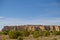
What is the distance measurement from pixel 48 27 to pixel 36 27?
1294 centimetres

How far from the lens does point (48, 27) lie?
161 m

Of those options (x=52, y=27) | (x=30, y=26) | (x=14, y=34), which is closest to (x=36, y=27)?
(x=30, y=26)

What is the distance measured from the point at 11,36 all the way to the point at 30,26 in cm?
11228

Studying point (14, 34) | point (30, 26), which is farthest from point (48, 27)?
point (14, 34)

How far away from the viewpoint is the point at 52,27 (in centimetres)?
16012

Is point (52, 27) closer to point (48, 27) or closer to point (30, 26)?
point (48, 27)

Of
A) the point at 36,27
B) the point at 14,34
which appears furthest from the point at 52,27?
the point at 14,34

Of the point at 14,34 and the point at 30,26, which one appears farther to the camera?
the point at 30,26

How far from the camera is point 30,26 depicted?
154 meters

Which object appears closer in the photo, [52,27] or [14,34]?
[14,34]

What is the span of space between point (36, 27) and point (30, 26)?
4.89 meters

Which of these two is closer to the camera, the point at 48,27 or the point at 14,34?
the point at 14,34

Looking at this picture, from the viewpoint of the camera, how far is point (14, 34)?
138 ft

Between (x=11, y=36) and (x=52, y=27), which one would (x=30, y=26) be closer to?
(x=52, y=27)
